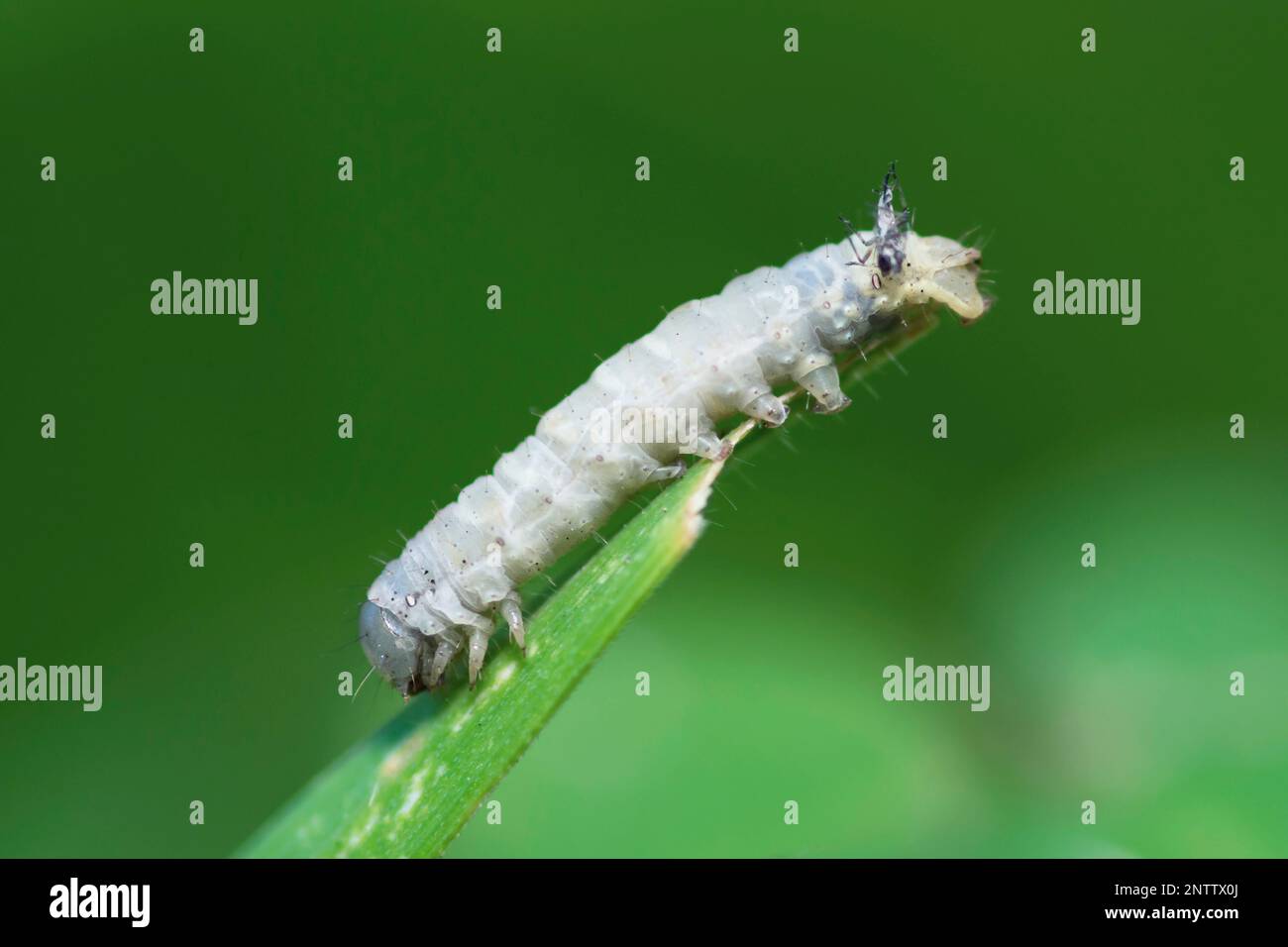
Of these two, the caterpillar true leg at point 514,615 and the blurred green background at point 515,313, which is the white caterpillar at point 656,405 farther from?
the blurred green background at point 515,313

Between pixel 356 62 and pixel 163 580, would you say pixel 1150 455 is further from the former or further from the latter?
pixel 163 580

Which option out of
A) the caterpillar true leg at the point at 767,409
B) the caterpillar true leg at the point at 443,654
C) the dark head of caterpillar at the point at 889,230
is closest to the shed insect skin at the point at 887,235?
the dark head of caterpillar at the point at 889,230

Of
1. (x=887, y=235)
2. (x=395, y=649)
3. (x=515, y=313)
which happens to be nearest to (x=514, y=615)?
(x=395, y=649)

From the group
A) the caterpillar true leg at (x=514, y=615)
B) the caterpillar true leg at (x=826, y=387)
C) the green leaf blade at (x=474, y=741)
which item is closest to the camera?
the green leaf blade at (x=474, y=741)

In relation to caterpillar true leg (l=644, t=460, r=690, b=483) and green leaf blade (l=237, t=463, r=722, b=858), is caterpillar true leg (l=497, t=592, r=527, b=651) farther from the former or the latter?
caterpillar true leg (l=644, t=460, r=690, b=483)

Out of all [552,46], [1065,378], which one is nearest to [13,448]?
[552,46]

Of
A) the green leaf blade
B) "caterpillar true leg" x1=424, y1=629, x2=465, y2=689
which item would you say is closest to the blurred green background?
"caterpillar true leg" x1=424, y1=629, x2=465, y2=689
